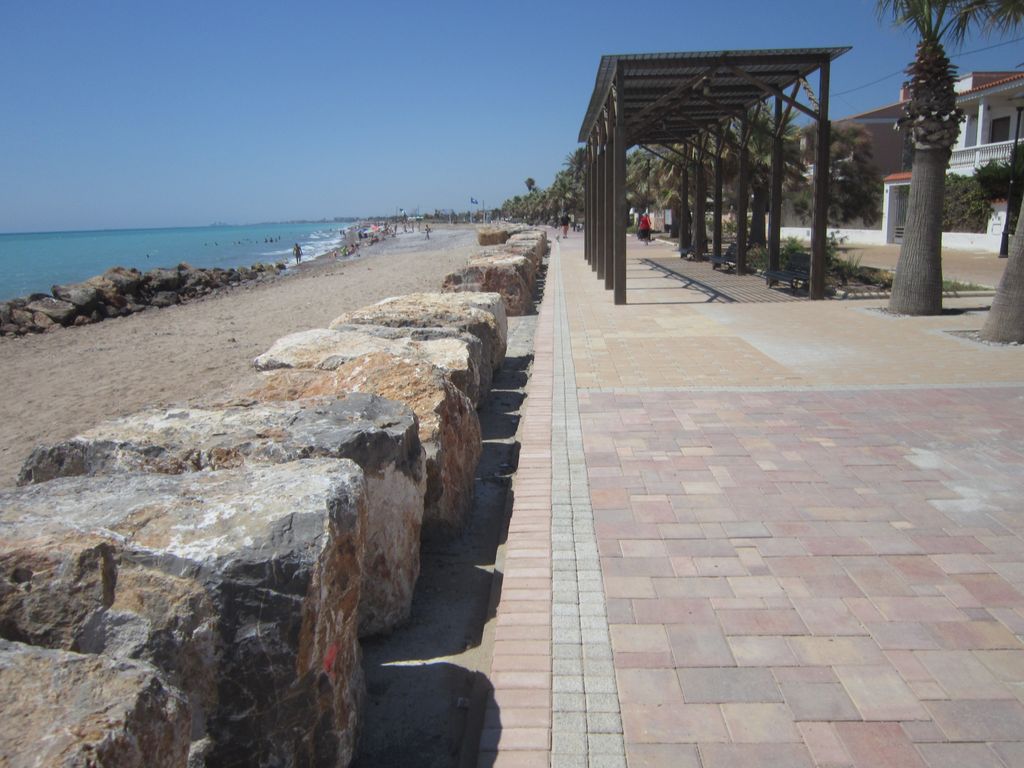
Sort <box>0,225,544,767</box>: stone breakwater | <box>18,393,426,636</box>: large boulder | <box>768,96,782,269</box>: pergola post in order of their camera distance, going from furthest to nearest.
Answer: <box>768,96,782,269</box>: pergola post, <box>18,393,426,636</box>: large boulder, <box>0,225,544,767</box>: stone breakwater

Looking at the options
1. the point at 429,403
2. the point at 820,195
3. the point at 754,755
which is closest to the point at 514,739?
the point at 754,755

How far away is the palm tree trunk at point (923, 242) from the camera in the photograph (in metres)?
11.0

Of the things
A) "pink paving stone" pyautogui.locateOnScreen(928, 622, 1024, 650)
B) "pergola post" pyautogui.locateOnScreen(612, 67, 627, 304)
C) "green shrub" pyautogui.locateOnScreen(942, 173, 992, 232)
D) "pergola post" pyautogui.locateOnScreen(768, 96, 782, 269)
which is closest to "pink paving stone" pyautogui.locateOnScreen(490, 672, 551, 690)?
"pink paving stone" pyautogui.locateOnScreen(928, 622, 1024, 650)

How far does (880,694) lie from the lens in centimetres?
277

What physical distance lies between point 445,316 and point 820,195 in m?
8.97

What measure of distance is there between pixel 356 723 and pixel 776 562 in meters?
2.16

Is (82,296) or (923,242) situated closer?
(923,242)

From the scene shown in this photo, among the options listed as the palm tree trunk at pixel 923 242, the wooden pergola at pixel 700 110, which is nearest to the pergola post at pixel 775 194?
the wooden pergola at pixel 700 110

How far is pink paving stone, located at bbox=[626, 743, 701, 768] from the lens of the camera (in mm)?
2471

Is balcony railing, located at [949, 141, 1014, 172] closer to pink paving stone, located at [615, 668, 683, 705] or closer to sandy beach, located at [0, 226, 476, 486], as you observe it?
sandy beach, located at [0, 226, 476, 486]

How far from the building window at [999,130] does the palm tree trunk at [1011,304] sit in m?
27.0

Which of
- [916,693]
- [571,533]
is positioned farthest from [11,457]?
[916,693]

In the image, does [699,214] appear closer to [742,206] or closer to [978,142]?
[742,206]

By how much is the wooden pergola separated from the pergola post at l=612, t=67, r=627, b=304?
0.06 ft
